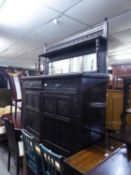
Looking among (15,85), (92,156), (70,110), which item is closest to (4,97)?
(15,85)

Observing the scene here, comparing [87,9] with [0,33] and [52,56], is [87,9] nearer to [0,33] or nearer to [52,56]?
[52,56]

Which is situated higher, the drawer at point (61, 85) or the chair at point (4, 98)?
the drawer at point (61, 85)

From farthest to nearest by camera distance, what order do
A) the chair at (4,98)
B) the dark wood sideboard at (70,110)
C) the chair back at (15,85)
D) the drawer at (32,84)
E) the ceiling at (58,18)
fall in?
the chair at (4,98), the chair back at (15,85), the ceiling at (58,18), the drawer at (32,84), the dark wood sideboard at (70,110)

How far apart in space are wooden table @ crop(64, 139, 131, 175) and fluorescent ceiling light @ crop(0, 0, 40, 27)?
1.96m

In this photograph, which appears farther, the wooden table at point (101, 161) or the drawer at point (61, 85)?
the drawer at point (61, 85)

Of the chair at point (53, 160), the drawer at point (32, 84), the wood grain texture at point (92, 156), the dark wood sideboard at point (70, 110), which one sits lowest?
the chair at point (53, 160)

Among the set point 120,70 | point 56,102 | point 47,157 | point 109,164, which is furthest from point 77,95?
point 120,70

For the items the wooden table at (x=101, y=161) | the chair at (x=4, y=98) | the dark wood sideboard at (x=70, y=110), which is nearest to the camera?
the wooden table at (x=101, y=161)

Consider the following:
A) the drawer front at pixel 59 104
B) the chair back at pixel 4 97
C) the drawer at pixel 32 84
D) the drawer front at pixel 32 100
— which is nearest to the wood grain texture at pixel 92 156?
the drawer front at pixel 59 104

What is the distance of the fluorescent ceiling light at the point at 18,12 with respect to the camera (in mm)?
2127

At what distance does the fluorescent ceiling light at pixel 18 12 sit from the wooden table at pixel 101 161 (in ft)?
6.44

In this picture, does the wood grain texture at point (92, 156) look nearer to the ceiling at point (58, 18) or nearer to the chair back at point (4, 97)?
the ceiling at point (58, 18)

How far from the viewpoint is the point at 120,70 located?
16.6 ft

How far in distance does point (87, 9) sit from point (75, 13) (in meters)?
0.22
